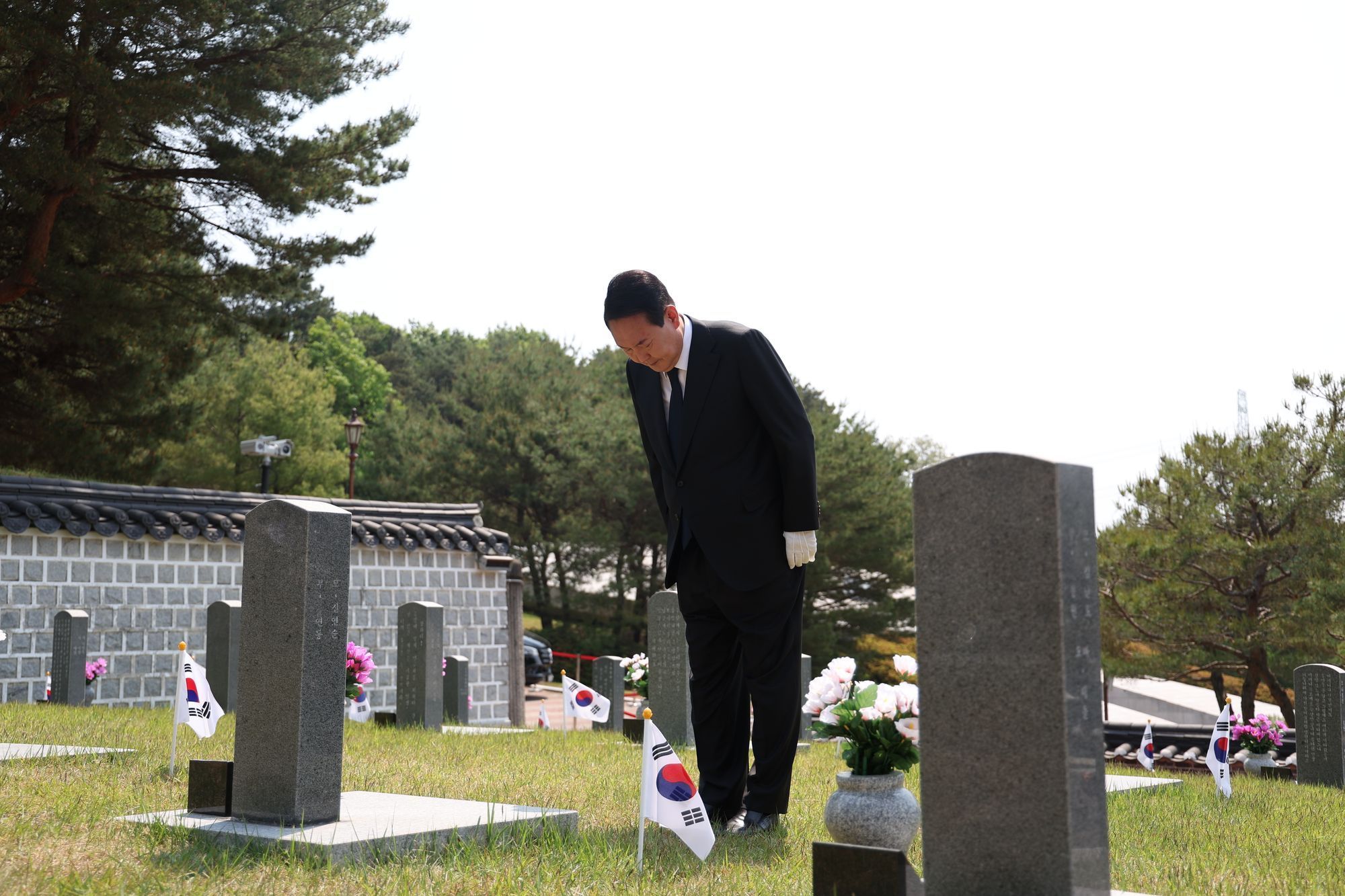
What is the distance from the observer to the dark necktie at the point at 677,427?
4.25 metres

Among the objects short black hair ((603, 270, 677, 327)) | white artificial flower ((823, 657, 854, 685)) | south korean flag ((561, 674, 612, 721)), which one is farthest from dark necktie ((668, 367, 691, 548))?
south korean flag ((561, 674, 612, 721))

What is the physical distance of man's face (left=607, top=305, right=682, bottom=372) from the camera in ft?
13.4

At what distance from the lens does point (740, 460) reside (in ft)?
13.7

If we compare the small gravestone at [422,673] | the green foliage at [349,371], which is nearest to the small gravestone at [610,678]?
the small gravestone at [422,673]

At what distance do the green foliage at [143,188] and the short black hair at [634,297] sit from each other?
10232 millimetres

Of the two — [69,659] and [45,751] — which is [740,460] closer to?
[45,751]

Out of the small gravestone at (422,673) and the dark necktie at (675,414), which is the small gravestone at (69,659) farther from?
the dark necktie at (675,414)

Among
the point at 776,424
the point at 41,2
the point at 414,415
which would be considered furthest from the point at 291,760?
the point at 414,415

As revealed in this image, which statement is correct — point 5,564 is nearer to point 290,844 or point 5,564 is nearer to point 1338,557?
point 290,844

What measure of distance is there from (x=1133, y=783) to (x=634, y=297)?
3666mm

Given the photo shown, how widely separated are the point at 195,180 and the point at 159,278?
4.49ft

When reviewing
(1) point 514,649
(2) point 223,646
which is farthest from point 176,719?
(1) point 514,649

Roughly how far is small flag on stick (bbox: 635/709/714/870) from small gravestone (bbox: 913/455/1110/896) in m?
0.85

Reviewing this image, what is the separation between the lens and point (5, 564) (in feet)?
40.3
